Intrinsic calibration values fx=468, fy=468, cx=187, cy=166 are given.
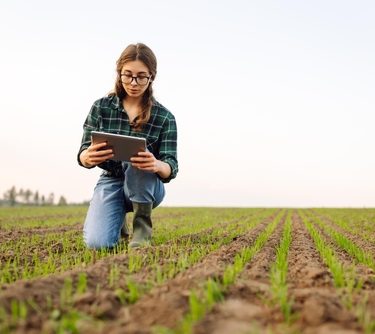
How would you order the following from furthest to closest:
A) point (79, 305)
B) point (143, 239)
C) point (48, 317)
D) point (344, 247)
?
point (344, 247), point (143, 239), point (79, 305), point (48, 317)

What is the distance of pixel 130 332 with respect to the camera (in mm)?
1812

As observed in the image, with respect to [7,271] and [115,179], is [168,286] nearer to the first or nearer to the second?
[7,271]

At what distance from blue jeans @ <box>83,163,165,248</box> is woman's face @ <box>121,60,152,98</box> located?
78 cm

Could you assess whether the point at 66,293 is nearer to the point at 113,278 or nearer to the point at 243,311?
the point at 113,278

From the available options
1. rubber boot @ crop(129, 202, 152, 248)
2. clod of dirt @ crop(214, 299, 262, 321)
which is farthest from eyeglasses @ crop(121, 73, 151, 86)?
clod of dirt @ crop(214, 299, 262, 321)

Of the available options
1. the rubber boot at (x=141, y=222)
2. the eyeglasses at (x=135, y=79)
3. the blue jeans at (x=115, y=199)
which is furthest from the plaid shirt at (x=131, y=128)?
the eyeglasses at (x=135, y=79)

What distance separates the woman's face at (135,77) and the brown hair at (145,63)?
0.05m

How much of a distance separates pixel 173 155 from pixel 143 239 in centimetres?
96

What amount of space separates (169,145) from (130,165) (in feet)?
1.78

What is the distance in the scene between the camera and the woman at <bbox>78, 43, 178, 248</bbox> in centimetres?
487

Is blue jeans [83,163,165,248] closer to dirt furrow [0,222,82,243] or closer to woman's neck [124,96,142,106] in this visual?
woman's neck [124,96,142,106]

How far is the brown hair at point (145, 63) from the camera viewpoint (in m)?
4.57

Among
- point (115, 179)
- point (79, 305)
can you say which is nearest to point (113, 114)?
point (115, 179)

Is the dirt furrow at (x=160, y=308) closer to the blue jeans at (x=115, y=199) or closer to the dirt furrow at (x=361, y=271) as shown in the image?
the dirt furrow at (x=361, y=271)
